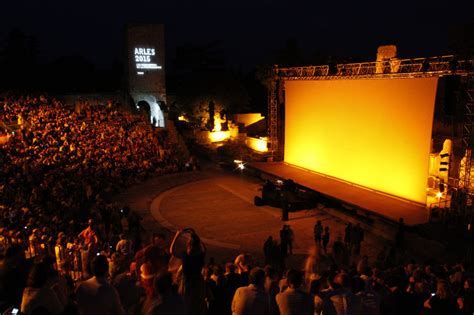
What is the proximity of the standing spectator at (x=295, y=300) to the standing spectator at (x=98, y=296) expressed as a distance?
1.51 m

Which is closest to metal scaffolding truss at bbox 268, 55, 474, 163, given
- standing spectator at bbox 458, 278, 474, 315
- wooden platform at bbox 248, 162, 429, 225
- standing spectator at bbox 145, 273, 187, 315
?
wooden platform at bbox 248, 162, 429, 225

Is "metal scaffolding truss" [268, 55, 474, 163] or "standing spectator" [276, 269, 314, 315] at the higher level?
"metal scaffolding truss" [268, 55, 474, 163]

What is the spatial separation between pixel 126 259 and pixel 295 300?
19.9 feet

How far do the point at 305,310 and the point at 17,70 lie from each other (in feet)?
179

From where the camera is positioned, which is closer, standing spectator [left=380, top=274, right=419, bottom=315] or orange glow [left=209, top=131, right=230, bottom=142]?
standing spectator [left=380, top=274, right=419, bottom=315]

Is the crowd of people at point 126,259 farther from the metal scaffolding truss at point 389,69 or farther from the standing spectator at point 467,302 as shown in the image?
the metal scaffolding truss at point 389,69

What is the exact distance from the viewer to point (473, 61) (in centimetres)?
1334

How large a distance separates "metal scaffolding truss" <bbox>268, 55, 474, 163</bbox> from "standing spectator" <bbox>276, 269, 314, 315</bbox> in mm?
11589

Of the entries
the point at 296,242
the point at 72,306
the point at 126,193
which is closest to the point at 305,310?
the point at 72,306

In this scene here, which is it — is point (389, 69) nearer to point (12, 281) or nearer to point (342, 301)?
point (342, 301)

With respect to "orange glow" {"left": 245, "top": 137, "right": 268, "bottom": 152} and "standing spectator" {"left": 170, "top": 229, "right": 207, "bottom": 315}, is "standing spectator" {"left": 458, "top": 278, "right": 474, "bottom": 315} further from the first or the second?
"orange glow" {"left": 245, "top": 137, "right": 268, "bottom": 152}

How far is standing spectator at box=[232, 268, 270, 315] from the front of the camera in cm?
423

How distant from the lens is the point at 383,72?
692 inches

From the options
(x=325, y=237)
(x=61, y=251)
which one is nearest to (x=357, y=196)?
(x=325, y=237)
